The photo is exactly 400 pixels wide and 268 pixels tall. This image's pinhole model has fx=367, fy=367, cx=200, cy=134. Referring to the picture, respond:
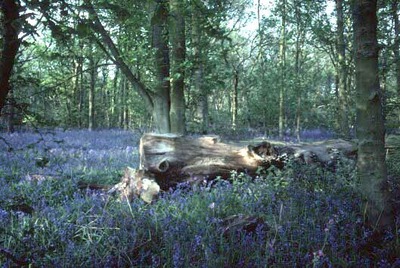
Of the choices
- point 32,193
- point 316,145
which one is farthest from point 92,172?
point 316,145

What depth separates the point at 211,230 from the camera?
378 cm

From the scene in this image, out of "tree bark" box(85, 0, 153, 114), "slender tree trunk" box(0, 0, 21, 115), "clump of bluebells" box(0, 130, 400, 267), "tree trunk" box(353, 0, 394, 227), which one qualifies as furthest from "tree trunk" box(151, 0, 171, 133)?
"slender tree trunk" box(0, 0, 21, 115)

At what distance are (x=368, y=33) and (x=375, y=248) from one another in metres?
2.06

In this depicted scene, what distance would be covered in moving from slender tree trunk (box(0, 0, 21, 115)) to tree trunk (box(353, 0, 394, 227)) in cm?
323

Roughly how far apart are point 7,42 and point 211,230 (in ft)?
9.05

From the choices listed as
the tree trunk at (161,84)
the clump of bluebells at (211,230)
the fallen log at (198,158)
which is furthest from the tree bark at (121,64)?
the clump of bluebells at (211,230)

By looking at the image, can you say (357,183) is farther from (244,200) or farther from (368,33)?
(368,33)

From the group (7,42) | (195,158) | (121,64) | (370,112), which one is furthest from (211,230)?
(121,64)

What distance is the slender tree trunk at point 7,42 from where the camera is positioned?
5.19 feet

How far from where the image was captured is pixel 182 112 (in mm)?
→ 10141

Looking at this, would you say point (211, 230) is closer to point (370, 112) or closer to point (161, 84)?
point (370, 112)

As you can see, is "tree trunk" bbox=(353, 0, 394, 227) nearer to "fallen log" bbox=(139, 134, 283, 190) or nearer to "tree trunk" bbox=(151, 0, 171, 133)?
"fallen log" bbox=(139, 134, 283, 190)

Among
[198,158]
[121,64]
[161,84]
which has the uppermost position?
[121,64]

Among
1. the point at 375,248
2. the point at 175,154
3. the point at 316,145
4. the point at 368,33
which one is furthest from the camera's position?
the point at 316,145
